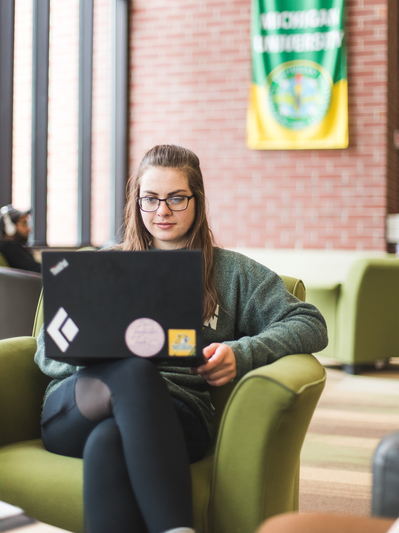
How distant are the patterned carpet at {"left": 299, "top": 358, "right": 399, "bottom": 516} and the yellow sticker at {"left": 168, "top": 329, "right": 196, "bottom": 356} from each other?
1.47ft

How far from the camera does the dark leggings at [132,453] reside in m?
1.08

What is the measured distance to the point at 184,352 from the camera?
3.64 feet

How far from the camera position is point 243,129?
5.00 metres

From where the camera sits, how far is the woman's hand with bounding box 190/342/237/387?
1266 millimetres

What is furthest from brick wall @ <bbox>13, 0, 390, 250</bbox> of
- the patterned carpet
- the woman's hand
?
the woman's hand

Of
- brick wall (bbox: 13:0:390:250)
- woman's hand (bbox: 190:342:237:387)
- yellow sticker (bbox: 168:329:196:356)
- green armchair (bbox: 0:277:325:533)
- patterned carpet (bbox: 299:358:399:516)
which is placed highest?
brick wall (bbox: 13:0:390:250)

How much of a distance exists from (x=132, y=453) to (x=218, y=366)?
0.91 feet

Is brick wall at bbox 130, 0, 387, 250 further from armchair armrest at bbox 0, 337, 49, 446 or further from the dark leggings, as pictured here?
the dark leggings

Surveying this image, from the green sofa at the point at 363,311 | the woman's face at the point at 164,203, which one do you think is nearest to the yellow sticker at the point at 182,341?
the woman's face at the point at 164,203

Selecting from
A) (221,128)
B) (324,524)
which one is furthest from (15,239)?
(324,524)

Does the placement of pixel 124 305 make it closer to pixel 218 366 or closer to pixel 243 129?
pixel 218 366

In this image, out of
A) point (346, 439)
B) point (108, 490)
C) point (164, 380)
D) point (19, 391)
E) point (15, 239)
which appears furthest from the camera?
point (15, 239)

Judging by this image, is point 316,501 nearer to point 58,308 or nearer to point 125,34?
point 58,308

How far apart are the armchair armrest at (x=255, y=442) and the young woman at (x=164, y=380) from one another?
11 cm
